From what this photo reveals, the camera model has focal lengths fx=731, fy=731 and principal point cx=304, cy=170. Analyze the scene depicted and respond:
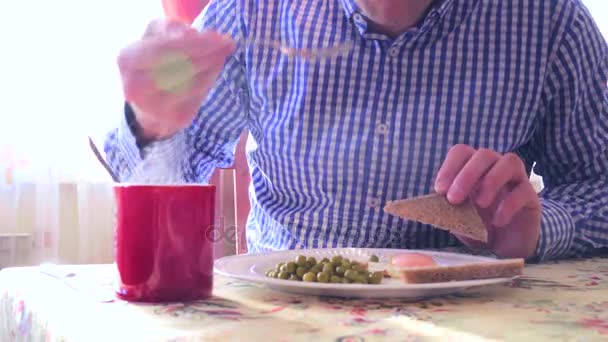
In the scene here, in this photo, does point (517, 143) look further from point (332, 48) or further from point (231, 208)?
point (231, 208)

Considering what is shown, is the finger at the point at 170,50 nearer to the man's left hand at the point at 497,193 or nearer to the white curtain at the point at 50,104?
the man's left hand at the point at 497,193

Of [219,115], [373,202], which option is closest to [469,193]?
[373,202]

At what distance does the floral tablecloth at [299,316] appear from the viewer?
1.77 ft

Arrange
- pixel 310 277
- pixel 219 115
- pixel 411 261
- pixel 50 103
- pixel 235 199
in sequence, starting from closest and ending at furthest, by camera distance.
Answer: pixel 310 277, pixel 411 261, pixel 219 115, pixel 235 199, pixel 50 103

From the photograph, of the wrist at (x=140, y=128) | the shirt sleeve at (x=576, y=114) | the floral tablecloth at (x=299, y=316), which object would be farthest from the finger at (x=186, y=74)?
the shirt sleeve at (x=576, y=114)

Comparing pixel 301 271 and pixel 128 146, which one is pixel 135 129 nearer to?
pixel 128 146

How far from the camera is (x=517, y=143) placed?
1.27m

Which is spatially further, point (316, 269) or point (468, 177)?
point (468, 177)

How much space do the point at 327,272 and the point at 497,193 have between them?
314 mm

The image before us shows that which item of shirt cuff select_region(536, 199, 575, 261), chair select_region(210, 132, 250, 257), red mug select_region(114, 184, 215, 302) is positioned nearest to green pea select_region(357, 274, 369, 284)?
red mug select_region(114, 184, 215, 302)

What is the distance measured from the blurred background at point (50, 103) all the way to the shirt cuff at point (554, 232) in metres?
1.65

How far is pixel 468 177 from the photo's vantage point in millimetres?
870

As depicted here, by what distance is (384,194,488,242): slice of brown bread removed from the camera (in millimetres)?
883

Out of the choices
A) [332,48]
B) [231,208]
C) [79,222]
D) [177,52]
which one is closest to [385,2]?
[332,48]
